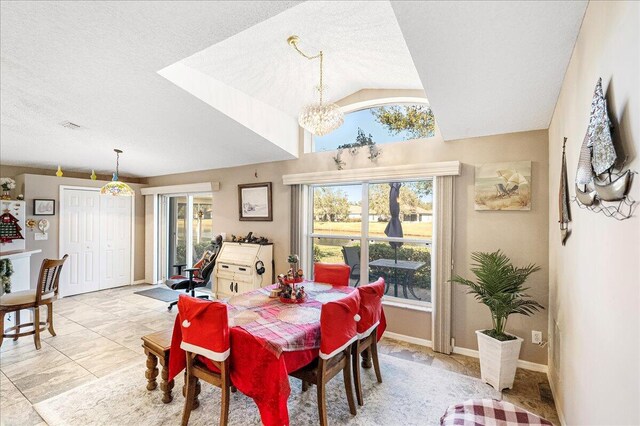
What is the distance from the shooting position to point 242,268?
4.40 m

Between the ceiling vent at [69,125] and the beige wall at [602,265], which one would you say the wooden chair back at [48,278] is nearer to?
the ceiling vent at [69,125]

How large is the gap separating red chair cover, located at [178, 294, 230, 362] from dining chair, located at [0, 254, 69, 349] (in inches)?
101

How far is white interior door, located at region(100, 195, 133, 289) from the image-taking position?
594cm

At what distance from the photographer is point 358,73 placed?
3383 millimetres

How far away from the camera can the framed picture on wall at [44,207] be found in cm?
501

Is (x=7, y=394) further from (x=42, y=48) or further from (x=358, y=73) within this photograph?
(x=358, y=73)

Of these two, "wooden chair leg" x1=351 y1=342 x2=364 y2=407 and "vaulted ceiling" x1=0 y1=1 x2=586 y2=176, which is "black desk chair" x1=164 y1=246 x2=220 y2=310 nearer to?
"vaulted ceiling" x1=0 y1=1 x2=586 y2=176

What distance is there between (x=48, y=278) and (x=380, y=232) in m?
4.00

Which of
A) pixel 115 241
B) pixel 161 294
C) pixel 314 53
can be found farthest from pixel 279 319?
pixel 115 241

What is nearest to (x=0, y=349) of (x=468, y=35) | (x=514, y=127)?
(x=468, y=35)

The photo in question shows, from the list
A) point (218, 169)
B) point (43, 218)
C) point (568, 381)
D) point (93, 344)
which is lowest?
Answer: point (93, 344)

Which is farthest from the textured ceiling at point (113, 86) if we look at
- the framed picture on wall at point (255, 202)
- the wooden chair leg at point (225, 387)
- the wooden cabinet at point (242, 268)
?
the wooden chair leg at point (225, 387)

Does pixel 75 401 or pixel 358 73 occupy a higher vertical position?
pixel 358 73

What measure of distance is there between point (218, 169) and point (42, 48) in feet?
9.98
